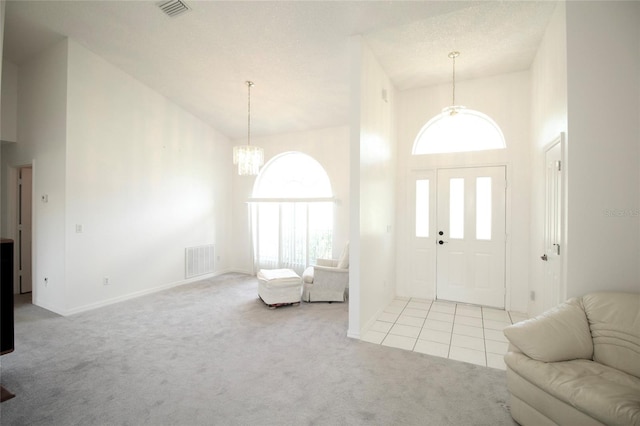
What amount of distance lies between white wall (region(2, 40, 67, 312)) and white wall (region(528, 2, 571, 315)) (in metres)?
5.63

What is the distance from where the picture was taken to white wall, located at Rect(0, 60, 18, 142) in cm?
448

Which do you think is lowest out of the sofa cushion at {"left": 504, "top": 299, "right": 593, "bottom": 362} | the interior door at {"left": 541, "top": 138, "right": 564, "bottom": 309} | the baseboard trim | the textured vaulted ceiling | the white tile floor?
the white tile floor

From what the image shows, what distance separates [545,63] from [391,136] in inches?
75.7

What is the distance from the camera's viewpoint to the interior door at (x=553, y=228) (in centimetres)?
269

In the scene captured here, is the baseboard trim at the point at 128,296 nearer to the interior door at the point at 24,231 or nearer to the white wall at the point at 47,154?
the white wall at the point at 47,154

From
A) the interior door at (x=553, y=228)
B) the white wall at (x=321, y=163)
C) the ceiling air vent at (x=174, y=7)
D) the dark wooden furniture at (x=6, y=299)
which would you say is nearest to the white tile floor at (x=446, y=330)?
the interior door at (x=553, y=228)

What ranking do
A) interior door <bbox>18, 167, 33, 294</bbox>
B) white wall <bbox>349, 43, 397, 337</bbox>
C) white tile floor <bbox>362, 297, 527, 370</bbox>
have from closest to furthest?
white tile floor <bbox>362, 297, 527, 370</bbox> < white wall <bbox>349, 43, 397, 337</bbox> < interior door <bbox>18, 167, 33, 294</bbox>

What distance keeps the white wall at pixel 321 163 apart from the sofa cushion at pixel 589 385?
3661 mm

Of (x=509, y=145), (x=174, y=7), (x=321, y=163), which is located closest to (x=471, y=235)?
(x=509, y=145)

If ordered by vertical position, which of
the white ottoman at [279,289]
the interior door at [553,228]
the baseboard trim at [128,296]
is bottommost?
the baseboard trim at [128,296]

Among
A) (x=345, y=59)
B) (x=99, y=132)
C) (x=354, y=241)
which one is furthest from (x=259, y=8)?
(x=99, y=132)

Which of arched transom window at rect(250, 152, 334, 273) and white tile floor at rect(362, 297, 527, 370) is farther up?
arched transom window at rect(250, 152, 334, 273)

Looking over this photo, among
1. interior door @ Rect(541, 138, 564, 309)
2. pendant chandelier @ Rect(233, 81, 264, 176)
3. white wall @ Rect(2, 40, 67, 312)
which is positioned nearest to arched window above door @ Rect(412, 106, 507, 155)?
interior door @ Rect(541, 138, 564, 309)

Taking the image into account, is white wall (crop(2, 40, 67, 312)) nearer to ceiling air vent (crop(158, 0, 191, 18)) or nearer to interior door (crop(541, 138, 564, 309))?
ceiling air vent (crop(158, 0, 191, 18))
